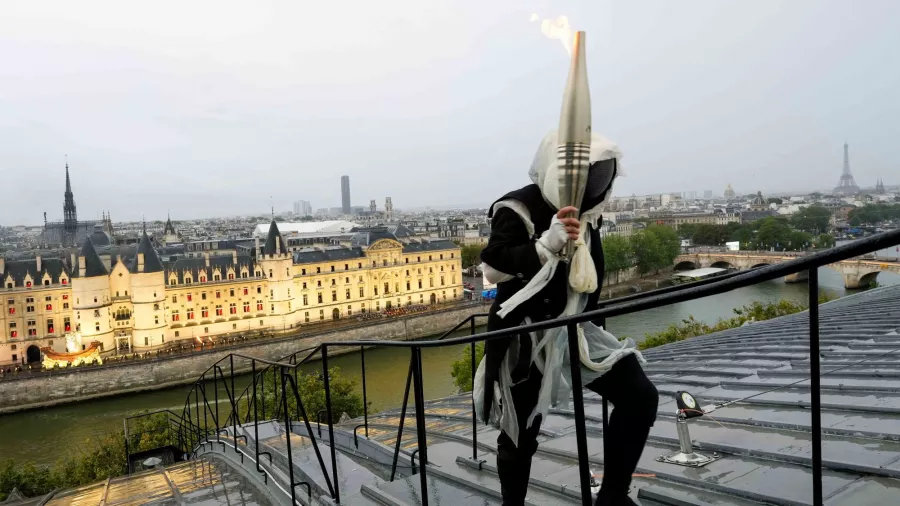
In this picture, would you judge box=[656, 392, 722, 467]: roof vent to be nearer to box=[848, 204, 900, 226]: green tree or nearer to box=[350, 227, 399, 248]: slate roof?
box=[350, 227, 399, 248]: slate roof

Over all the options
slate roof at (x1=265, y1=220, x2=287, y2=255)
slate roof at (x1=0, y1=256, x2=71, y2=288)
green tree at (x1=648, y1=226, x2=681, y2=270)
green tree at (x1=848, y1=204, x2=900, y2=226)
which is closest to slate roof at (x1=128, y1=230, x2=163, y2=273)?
slate roof at (x1=0, y1=256, x2=71, y2=288)

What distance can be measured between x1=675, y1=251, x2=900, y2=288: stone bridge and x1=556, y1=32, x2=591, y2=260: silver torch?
3880 cm

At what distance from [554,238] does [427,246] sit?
146 ft

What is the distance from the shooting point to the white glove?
85.2 inches

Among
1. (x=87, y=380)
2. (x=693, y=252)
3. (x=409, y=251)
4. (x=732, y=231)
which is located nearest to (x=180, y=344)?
(x=87, y=380)

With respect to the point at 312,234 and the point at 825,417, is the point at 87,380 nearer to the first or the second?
the point at 825,417

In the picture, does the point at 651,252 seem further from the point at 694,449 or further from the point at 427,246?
the point at 694,449

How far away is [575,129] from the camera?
2168 millimetres

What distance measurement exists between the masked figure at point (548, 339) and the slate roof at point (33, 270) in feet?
130

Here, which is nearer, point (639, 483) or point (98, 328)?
point (639, 483)

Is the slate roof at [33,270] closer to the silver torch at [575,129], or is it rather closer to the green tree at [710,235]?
the silver torch at [575,129]

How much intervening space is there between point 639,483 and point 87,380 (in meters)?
31.5

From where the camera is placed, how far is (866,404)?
3.10 m

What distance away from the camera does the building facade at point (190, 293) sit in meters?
34.1
